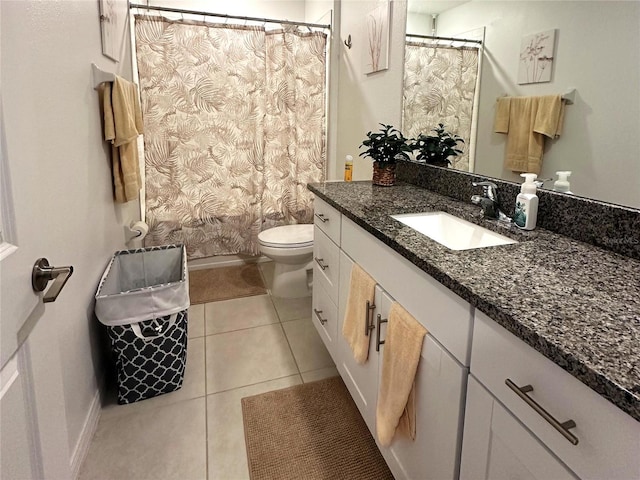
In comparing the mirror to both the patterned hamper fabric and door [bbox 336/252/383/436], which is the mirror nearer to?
door [bbox 336/252/383/436]

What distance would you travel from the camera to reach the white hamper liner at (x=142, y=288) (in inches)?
63.8

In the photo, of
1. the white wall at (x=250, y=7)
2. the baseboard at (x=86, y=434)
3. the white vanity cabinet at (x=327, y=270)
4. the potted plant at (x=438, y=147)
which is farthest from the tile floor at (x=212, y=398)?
the white wall at (x=250, y=7)

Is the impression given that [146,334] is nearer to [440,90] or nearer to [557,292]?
[557,292]

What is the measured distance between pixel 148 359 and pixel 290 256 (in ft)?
3.58

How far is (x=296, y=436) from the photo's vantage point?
158 cm

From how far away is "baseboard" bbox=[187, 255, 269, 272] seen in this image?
3270 mm

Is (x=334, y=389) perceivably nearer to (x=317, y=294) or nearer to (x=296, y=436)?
(x=296, y=436)

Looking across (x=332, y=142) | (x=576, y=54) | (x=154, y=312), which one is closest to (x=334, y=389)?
(x=154, y=312)

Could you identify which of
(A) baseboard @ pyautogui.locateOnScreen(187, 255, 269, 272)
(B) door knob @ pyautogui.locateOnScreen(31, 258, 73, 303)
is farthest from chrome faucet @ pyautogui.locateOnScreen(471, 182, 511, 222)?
(A) baseboard @ pyautogui.locateOnScreen(187, 255, 269, 272)

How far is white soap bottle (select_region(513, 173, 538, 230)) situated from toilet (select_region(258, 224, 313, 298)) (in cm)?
152

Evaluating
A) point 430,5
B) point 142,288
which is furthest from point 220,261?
point 430,5

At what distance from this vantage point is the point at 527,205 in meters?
1.22

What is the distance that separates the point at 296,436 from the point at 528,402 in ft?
3.70

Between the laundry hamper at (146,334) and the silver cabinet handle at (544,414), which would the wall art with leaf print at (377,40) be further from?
the silver cabinet handle at (544,414)
